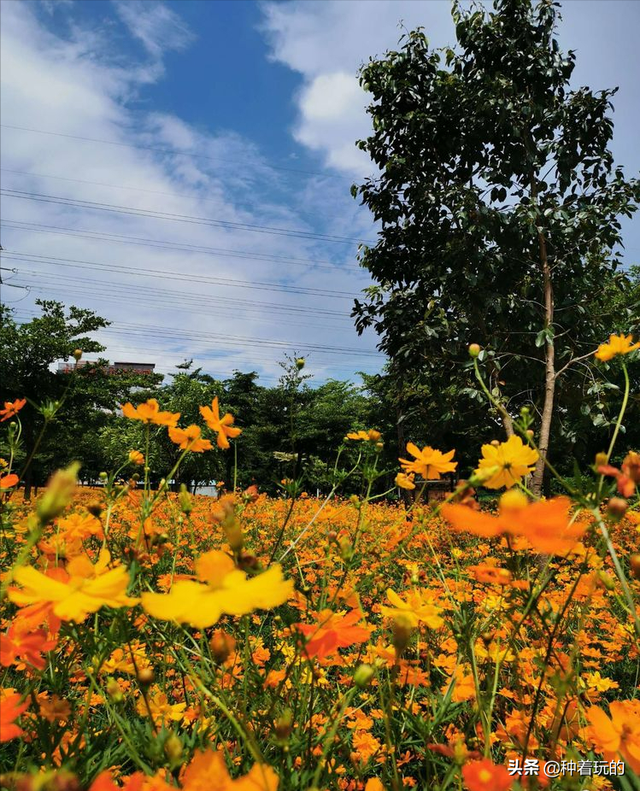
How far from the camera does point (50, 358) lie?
11453mm

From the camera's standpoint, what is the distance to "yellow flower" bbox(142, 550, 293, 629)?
0.37 metres

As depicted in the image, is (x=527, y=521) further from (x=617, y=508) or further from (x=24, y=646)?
(x=24, y=646)

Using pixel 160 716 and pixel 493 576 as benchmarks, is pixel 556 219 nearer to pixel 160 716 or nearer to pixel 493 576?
pixel 493 576

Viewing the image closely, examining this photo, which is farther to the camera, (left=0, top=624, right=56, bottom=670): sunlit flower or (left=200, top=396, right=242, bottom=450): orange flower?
(left=200, top=396, right=242, bottom=450): orange flower

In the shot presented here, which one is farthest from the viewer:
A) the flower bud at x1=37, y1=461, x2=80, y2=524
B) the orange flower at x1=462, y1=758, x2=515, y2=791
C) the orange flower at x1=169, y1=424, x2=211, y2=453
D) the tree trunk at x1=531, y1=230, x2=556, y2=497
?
the tree trunk at x1=531, y1=230, x2=556, y2=497

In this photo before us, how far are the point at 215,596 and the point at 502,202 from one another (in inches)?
167

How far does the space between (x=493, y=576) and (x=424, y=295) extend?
12.4 ft

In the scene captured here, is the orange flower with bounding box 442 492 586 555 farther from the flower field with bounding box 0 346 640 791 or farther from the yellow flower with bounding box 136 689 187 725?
the yellow flower with bounding box 136 689 187 725

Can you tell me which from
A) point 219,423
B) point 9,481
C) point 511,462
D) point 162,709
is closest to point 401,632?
point 511,462

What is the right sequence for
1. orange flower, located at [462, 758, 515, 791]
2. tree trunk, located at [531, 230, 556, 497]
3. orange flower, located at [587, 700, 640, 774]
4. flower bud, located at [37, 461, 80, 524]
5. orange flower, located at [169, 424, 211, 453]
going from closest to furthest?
flower bud, located at [37, 461, 80, 524]
orange flower, located at [462, 758, 515, 791]
orange flower, located at [587, 700, 640, 774]
orange flower, located at [169, 424, 211, 453]
tree trunk, located at [531, 230, 556, 497]

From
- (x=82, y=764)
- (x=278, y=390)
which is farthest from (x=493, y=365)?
(x=278, y=390)

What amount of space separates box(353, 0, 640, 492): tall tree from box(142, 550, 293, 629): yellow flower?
337 centimetres

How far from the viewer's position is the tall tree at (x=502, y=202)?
3.71 m

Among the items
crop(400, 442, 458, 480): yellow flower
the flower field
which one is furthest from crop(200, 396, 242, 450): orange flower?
crop(400, 442, 458, 480): yellow flower
